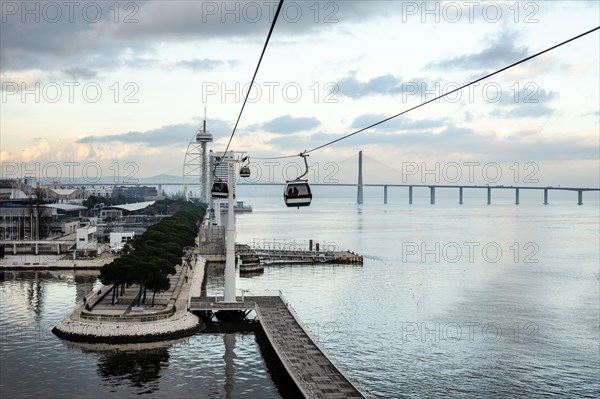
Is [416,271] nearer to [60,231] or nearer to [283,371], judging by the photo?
[283,371]

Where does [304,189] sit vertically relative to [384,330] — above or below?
above

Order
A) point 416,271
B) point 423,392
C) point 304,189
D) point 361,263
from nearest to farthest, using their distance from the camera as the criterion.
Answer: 1. point 304,189
2. point 423,392
3. point 416,271
4. point 361,263

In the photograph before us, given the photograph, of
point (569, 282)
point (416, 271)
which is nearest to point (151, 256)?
point (416, 271)

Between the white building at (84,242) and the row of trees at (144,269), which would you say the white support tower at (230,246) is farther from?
the white building at (84,242)

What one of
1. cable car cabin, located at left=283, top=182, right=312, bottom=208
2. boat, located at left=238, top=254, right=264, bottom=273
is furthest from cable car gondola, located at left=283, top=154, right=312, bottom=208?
boat, located at left=238, top=254, right=264, bottom=273

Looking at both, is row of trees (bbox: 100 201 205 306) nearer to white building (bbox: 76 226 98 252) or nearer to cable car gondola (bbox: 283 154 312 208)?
cable car gondola (bbox: 283 154 312 208)

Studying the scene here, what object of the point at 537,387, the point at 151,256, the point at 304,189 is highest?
the point at 304,189
